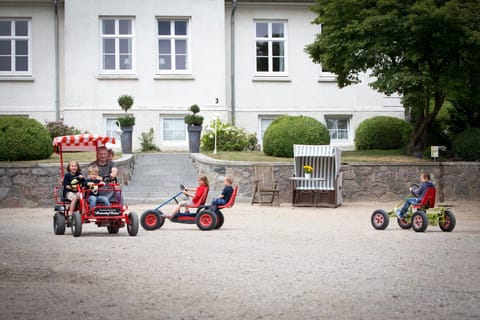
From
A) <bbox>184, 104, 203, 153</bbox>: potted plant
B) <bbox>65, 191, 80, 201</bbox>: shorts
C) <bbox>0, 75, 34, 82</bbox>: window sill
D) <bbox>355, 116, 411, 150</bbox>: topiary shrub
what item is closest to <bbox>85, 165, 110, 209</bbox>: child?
<bbox>65, 191, 80, 201</bbox>: shorts

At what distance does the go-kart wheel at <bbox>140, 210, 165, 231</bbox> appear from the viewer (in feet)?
53.2

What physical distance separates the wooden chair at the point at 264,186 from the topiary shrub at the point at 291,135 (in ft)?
8.12

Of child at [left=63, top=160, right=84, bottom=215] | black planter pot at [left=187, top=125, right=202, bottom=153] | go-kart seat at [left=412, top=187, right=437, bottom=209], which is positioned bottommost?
go-kart seat at [left=412, top=187, right=437, bottom=209]

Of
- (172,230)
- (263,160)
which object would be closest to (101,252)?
(172,230)

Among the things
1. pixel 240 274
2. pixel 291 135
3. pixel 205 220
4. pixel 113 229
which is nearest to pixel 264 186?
pixel 291 135

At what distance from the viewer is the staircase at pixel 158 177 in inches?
933

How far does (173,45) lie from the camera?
3369cm

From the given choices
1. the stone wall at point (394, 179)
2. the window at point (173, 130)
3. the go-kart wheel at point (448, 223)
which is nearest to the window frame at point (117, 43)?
the window at point (173, 130)

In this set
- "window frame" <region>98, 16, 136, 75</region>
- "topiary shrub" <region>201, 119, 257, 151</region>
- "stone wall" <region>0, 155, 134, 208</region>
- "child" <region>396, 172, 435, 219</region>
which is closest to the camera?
"child" <region>396, 172, 435, 219</region>

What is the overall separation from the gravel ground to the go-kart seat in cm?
54

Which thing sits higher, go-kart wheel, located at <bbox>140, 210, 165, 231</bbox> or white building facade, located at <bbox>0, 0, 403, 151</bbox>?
white building facade, located at <bbox>0, 0, 403, 151</bbox>

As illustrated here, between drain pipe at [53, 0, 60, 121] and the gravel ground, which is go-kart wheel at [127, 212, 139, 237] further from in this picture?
drain pipe at [53, 0, 60, 121]

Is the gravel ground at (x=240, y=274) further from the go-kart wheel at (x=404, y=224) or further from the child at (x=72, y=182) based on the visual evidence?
the child at (x=72, y=182)

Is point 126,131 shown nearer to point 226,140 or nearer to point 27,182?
point 226,140
